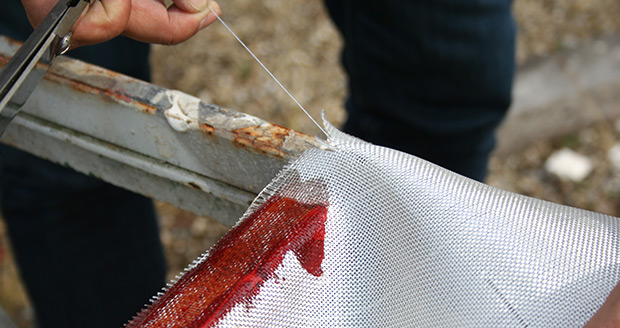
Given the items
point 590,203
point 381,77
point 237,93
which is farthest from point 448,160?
point 237,93

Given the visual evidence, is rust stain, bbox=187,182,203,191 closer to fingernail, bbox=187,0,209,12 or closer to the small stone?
fingernail, bbox=187,0,209,12

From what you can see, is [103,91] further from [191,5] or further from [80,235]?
[80,235]

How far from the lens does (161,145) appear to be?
681 millimetres

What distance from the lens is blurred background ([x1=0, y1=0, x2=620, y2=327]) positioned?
173cm

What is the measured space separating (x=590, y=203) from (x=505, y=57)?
78 centimetres

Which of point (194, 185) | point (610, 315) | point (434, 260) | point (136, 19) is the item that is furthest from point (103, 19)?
point (610, 315)

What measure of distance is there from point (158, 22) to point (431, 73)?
0.60m

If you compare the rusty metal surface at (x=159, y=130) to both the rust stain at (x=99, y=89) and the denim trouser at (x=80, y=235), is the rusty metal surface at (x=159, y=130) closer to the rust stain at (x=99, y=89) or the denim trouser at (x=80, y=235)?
the rust stain at (x=99, y=89)

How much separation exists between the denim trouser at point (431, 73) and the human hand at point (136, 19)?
0.47m

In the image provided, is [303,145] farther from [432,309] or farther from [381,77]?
[381,77]

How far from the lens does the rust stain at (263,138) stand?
61 centimetres

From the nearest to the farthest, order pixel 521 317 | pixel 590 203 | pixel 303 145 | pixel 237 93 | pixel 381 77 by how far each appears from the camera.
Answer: pixel 521 317 → pixel 303 145 → pixel 381 77 → pixel 590 203 → pixel 237 93

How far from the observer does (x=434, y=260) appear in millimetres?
521

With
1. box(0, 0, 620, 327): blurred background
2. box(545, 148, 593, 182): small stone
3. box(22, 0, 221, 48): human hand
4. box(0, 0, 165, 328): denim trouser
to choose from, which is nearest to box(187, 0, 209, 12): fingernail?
box(22, 0, 221, 48): human hand
